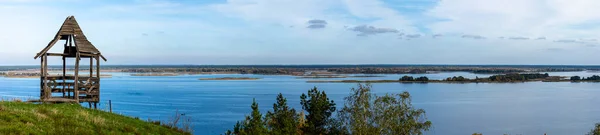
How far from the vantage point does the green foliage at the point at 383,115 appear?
22688 mm

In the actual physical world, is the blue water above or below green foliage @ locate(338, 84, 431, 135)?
below

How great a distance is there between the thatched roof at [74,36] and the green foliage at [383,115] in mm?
11043

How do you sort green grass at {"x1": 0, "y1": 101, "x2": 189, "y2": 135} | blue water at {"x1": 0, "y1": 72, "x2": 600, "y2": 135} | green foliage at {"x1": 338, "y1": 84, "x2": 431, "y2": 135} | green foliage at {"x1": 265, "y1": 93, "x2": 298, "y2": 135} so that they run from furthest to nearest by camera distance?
blue water at {"x1": 0, "y1": 72, "x2": 600, "y2": 135}, green foliage at {"x1": 338, "y1": 84, "x2": 431, "y2": 135}, green foliage at {"x1": 265, "y1": 93, "x2": 298, "y2": 135}, green grass at {"x1": 0, "y1": 101, "x2": 189, "y2": 135}

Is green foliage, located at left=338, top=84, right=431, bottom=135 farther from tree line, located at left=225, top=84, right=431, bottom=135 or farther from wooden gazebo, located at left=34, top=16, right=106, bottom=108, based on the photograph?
wooden gazebo, located at left=34, top=16, right=106, bottom=108

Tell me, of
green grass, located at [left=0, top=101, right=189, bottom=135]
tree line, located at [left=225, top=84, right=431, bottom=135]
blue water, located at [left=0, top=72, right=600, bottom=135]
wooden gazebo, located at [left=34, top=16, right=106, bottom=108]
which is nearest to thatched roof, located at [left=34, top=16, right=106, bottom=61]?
wooden gazebo, located at [left=34, top=16, right=106, bottom=108]

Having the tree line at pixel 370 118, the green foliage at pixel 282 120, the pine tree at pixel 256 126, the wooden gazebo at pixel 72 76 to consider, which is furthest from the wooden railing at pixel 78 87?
the green foliage at pixel 282 120

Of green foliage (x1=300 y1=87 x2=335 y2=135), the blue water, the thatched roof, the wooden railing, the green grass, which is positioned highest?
the thatched roof

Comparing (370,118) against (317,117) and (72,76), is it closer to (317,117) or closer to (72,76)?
(317,117)

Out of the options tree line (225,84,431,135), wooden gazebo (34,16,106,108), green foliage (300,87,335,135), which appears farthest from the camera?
green foliage (300,87,335,135)

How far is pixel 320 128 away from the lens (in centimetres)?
2602

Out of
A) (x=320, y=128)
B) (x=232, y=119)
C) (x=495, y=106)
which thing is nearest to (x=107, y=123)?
(x=320, y=128)

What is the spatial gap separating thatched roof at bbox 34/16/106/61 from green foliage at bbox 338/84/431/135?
1104cm

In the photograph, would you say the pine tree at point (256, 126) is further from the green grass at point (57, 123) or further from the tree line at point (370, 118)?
the green grass at point (57, 123)

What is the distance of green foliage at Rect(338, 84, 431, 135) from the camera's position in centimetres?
2269
